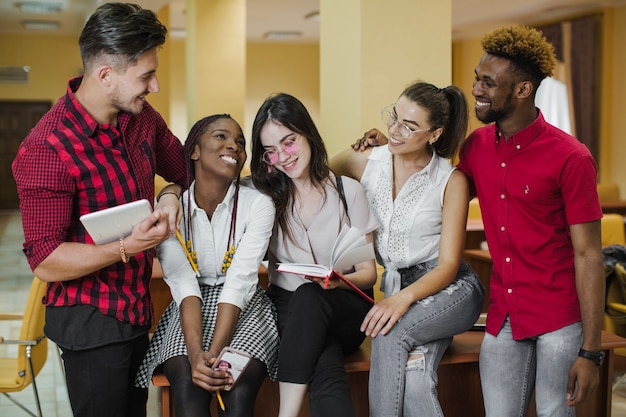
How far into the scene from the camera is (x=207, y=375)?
237 cm

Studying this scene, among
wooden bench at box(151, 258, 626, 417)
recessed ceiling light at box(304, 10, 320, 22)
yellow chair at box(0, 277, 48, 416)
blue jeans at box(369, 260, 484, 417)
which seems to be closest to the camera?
blue jeans at box(369, 260, 484, 417)

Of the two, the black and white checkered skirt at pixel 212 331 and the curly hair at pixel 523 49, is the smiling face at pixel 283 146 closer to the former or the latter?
the black and white checkered skirt at pixel 212 331

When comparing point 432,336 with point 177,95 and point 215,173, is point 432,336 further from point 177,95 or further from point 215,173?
point 177,95

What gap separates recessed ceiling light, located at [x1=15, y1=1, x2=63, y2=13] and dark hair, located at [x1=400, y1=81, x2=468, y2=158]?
10.5 metres

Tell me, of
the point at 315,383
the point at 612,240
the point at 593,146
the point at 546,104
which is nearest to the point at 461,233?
the point at 315,383

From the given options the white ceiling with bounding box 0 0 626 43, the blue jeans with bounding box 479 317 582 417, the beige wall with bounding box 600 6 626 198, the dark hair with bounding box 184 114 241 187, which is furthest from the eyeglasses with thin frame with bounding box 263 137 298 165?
the beige wall with bounding box 600 6 626 198

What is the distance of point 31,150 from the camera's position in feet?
7.28

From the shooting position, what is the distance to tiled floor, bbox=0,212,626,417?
4.23 metres

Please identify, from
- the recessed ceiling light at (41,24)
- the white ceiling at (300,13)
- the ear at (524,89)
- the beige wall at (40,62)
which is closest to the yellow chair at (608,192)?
the white ceiling at (300,13)

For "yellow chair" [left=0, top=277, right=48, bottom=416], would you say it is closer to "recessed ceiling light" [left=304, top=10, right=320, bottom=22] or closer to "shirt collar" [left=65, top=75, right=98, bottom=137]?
"shirt collar" [left=65, top=75, right=98, bottom=137]

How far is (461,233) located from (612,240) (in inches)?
119

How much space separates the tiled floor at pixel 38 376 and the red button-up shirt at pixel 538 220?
1965 mm

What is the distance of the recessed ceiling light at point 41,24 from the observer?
14.0 m

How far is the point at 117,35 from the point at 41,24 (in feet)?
42.9
